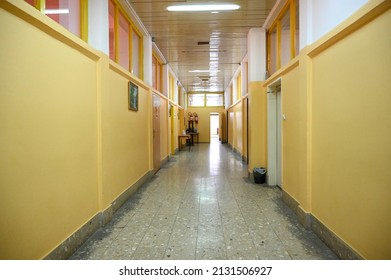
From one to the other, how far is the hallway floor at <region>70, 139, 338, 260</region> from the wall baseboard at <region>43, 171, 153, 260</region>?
0.07 m

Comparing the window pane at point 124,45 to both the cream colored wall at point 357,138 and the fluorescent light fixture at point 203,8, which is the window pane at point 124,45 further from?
the cream colored wall at point 357,138

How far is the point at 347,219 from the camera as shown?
2.13 m

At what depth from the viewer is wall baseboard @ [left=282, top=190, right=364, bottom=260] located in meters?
2.09

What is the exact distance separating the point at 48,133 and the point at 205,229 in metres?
1.99

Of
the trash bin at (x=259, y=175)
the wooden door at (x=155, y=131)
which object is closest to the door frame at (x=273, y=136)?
the trash bin at (x=259, y=175)

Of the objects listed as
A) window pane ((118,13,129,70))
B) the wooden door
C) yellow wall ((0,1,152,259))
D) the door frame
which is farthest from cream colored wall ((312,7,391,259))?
the wooden door

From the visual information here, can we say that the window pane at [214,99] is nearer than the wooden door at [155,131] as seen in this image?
No

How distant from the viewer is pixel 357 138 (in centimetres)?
196

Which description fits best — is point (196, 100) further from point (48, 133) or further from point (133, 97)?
point (48, 133)

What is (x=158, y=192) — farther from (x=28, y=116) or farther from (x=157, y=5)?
(x=157, y=5)

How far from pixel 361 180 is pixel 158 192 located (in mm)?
3418

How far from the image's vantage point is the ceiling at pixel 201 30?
4.33m

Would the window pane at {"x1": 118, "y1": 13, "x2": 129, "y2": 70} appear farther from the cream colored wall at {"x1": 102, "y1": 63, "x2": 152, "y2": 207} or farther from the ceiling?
the cream colored wall at {"x1": 102, "y1": 63, "x2": 152, "y2": 207}

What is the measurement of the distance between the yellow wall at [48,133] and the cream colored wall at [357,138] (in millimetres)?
2558
